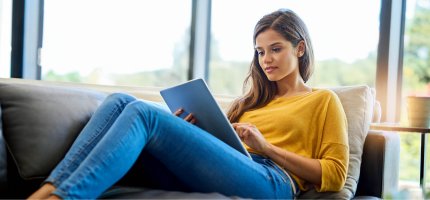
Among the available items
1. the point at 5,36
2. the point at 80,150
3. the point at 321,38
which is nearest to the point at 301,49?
the point at 80,150

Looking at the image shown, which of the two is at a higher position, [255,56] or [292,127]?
[255,56]

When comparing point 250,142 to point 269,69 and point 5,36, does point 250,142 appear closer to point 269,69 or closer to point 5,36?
point 269,69

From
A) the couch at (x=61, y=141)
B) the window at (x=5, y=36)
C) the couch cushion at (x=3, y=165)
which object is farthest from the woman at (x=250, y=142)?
the window at (x=5, y=36)

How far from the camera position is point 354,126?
5.90 feet

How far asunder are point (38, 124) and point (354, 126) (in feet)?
3.51

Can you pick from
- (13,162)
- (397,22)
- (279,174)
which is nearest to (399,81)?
(397,22)

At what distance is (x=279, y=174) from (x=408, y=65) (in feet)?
4.41

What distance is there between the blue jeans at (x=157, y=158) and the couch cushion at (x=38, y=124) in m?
0.19

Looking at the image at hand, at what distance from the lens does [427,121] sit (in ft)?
7.02

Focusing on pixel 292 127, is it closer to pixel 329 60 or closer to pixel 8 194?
pixel 8 194

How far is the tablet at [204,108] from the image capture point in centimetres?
153

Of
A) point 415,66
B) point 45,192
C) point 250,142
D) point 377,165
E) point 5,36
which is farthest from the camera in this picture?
point 5,36

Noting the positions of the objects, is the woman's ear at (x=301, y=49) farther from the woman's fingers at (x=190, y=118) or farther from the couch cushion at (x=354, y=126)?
the woman's fingers at (x=190, y=118)

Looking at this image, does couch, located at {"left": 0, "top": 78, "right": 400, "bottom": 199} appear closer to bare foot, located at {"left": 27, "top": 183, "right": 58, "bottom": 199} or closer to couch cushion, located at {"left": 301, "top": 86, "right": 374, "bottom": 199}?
couch cushion, located at {"left": 301, "top": 86, "right": 374, "bottom": 199}
